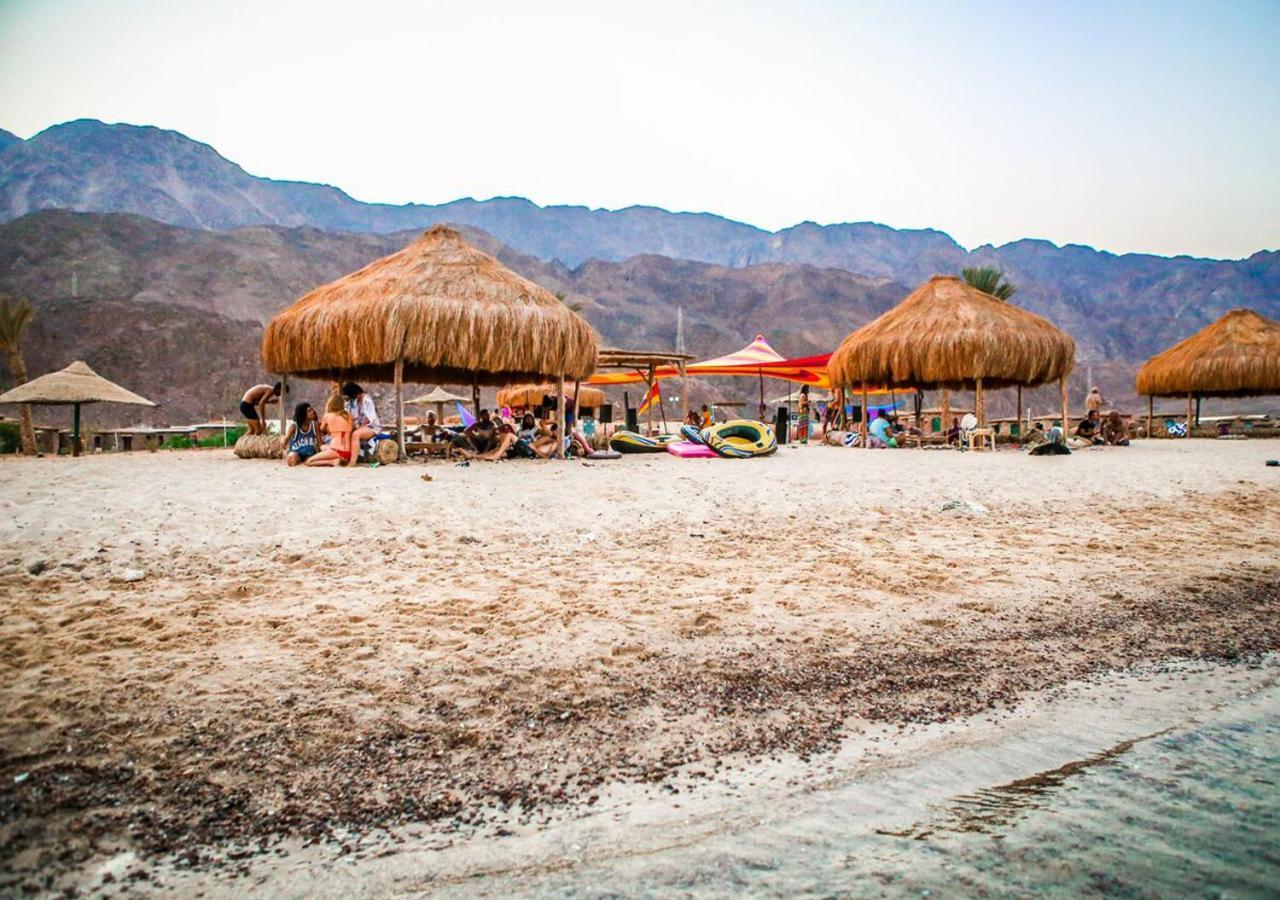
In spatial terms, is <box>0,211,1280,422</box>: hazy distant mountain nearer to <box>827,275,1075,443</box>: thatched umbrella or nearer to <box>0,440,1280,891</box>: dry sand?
<box>827,275,1075,443</box>: thatched umbrella

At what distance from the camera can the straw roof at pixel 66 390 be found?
13.9 m

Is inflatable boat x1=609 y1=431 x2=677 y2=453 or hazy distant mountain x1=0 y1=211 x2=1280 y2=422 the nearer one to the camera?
inflatable boat x1=609 y1=431 x2=677 y2=453

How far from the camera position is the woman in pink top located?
29.9 ft

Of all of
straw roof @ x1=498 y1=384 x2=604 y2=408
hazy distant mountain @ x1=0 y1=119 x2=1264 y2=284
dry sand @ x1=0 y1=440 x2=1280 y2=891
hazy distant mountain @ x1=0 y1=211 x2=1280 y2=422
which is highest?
hazy distant mountain @ x1=0 y1=119 x2=1264 y2=284

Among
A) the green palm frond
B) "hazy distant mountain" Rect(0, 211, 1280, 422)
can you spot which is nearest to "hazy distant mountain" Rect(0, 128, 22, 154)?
"hazy distant mountain" Rect(0, 211, 1280, 422)

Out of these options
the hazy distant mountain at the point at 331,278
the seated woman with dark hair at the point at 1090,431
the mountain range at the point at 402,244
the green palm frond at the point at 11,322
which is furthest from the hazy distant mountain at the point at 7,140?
the seated woman with dark hair at the point at 1090,431

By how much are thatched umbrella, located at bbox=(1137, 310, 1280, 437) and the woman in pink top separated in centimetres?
2143

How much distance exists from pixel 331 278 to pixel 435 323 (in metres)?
53.1

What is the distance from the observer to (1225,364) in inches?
769

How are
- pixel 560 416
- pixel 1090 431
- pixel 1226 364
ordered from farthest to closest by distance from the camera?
1. pixel 1226 364
2. pixel 1090 431
3. pixel 560 416

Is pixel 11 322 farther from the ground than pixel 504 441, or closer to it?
farther from the ground

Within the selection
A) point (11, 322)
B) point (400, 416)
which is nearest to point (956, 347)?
point (400, 416)

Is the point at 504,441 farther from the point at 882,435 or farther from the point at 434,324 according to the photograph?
the point at 882,435

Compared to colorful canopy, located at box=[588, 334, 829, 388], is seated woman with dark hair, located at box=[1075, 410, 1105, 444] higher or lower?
lower
